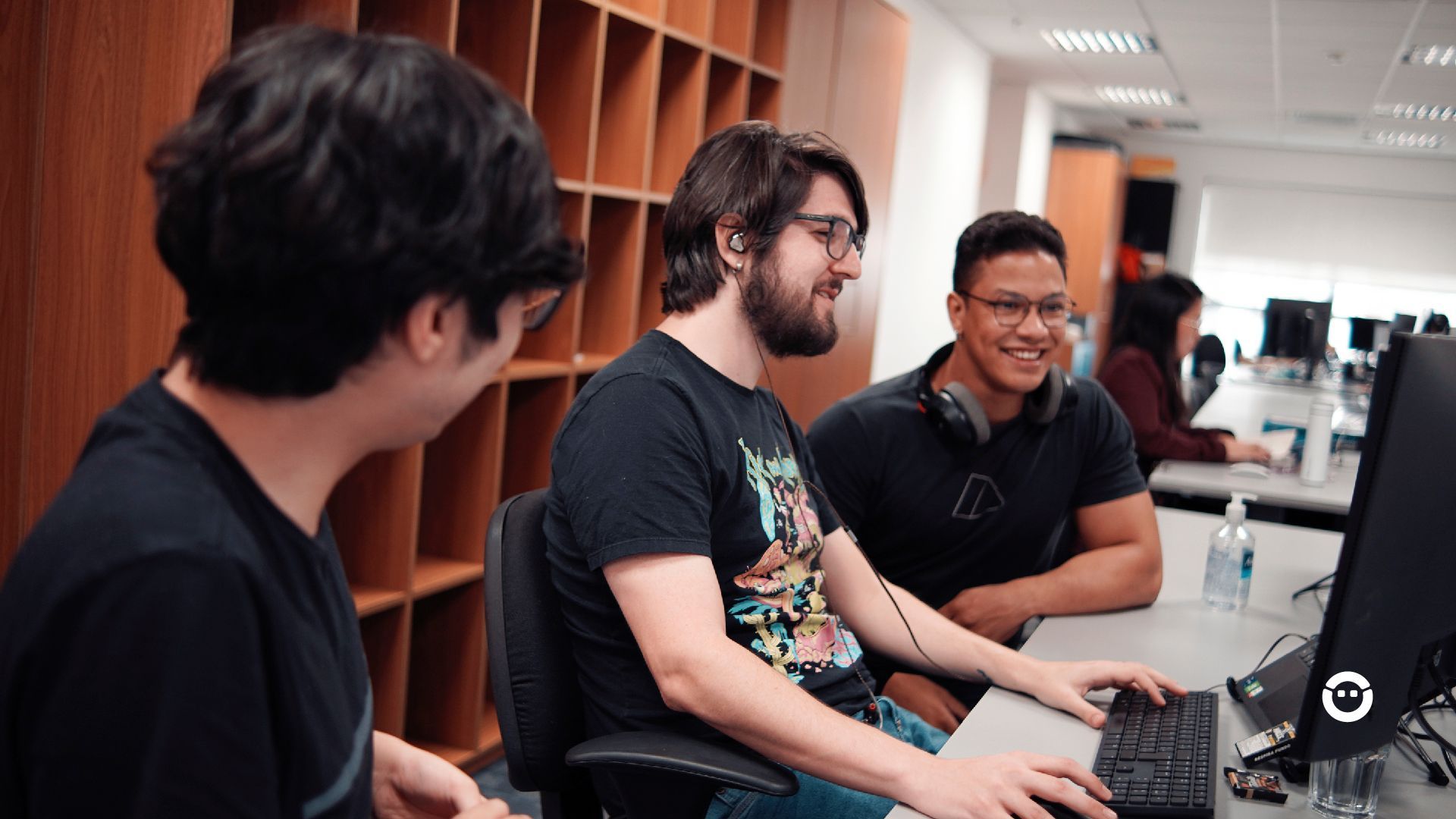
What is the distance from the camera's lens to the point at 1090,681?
1.51 meters

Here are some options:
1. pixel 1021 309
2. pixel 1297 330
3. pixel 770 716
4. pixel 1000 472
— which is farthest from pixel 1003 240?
pixel 1297 330

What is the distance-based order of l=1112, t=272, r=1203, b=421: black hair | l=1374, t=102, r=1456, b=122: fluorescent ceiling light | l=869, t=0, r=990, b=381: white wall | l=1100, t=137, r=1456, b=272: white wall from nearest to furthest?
l=1112, t=272, r=1203, b=421: black hair
l=869, t=0, r=990, b=381: white wall
l=1374, t=102, r=1456, b=122: fluorescent ceiling light
l=1100, t=137, r=1456, b=272: white wall

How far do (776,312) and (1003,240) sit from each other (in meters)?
0.89

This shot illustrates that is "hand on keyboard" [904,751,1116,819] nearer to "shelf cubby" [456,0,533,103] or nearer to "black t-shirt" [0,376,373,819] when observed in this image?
"black t-shirt" [0,376,373,819]

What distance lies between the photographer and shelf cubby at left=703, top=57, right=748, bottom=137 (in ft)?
11.9

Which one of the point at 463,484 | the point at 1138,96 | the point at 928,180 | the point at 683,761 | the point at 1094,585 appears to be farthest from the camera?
the point at 1138,96

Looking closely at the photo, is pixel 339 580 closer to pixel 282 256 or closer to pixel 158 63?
pixel 282 256

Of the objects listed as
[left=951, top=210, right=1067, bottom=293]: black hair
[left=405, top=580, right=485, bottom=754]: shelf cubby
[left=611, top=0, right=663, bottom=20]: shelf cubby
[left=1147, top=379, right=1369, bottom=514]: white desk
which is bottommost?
[left=405, top=580, right=485, bottom=754]: shelf cubby

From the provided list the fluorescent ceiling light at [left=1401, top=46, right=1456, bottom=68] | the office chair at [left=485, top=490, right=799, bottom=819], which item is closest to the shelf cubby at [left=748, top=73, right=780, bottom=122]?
the office chair at [left=485, top=490, right=799, bottom=819]

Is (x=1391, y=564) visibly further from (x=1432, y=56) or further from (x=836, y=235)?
(x=1432, y=56)

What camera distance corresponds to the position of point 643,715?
53.0 inches

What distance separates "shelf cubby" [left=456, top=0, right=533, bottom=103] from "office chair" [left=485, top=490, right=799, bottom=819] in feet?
5.03

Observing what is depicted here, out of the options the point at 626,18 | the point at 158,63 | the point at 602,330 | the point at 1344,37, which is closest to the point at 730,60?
the point at 626,18

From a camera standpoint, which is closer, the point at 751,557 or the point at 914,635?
the point at 751,557
